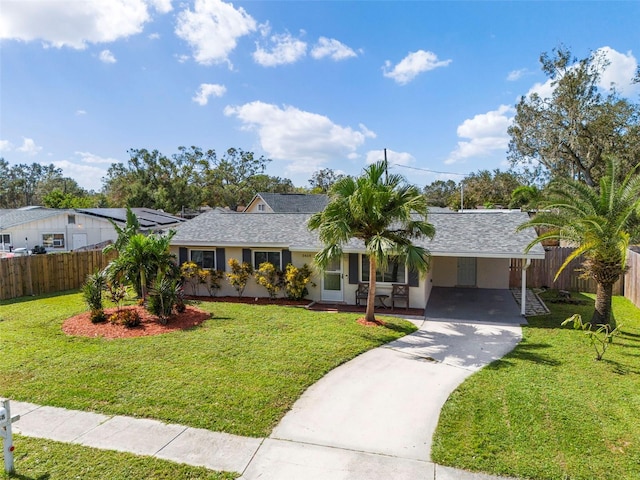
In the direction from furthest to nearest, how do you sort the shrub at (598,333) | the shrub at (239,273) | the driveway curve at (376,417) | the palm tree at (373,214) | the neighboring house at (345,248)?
the shrub at (239,273) → the neighboring house at (345,248) → the palm tree at (373,214) → the shrub at (598,333) → the driveway curve at (376,417)

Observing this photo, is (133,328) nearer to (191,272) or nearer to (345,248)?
(191,272)

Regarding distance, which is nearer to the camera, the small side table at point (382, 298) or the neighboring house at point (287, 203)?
the small side table at point (382, 298)

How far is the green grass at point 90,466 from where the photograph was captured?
4.46m

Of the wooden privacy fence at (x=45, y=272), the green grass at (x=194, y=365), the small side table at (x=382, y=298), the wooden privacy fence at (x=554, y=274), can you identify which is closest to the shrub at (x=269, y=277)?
the green grass at (x=194, y=365)

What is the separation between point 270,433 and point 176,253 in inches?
465

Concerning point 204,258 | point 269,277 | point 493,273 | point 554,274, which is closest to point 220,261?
point 204,258

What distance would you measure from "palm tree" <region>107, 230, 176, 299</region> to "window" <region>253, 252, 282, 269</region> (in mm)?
3358

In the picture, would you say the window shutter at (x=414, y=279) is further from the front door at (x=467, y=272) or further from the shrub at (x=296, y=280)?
the front door at (x=467, y=272)

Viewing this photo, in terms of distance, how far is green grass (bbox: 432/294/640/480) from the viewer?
4.77 m

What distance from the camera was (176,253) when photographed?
51.9 feet

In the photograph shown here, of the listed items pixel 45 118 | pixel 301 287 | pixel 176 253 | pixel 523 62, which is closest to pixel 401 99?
pixel 523 62

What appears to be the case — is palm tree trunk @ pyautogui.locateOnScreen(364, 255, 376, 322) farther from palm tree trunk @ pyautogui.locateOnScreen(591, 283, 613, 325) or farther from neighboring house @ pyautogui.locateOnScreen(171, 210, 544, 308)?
palm tree trunk @ pyautogui.locateOnScreen(591, 283, 613, 325)

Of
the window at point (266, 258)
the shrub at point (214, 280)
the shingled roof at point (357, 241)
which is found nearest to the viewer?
the shingled roof at point (357, 241)

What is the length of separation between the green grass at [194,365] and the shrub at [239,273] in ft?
8.99
